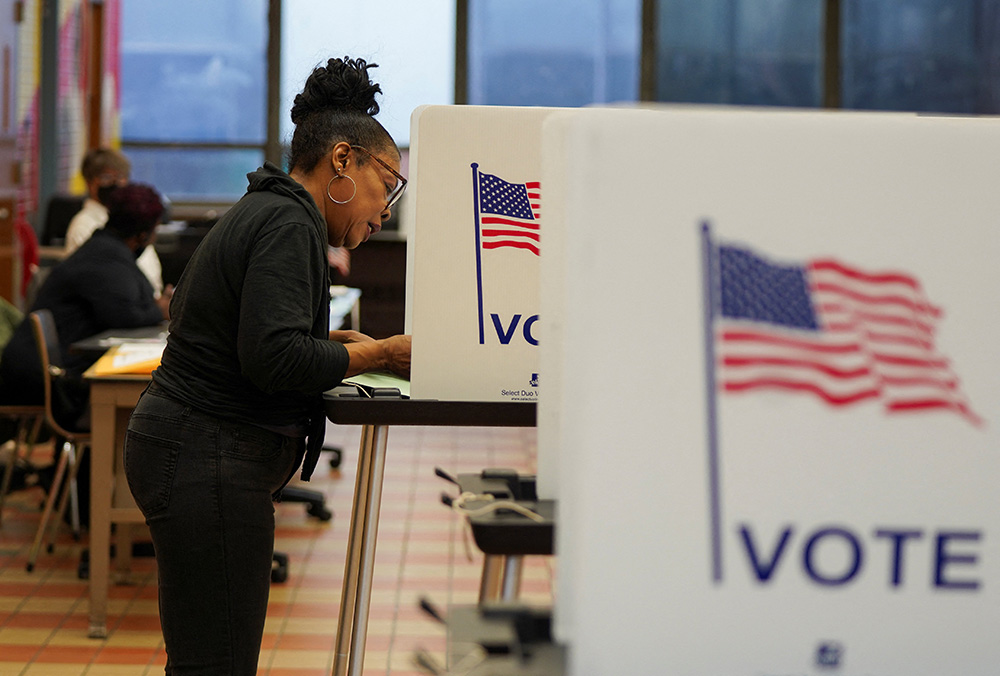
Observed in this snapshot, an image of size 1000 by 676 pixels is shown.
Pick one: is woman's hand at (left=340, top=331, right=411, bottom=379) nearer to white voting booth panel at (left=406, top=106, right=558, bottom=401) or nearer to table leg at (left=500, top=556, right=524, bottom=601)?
white voting booth panel at (left=406, top=106, right=558, bottom=401)

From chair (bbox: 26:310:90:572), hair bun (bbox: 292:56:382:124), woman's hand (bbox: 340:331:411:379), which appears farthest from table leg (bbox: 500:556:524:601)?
chair (bbox: 26:310:90:572)

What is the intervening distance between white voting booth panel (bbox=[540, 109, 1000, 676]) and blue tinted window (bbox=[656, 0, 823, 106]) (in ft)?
27.3

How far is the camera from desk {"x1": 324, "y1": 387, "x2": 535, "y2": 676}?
163 centimetres

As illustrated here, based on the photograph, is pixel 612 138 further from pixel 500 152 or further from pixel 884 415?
pixel 500 152

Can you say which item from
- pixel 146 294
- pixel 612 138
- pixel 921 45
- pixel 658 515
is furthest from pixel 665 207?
pixel 921 45

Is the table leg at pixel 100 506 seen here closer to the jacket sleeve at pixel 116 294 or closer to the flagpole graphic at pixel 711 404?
the jacket sleeve at pixel 116 294

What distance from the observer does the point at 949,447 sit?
88 centimetres

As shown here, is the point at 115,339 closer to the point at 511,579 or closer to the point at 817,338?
the point at 511,579

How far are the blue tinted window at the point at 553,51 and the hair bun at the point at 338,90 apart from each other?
7.39 metres

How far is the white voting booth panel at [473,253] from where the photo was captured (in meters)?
1.69

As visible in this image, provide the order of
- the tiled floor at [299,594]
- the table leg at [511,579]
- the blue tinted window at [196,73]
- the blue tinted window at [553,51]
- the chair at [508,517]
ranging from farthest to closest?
1. the blue tinted window at [553,51]
2. the blue tinted window at [196,73]
3. the tiled floor at [299,594]
4. the table leg at [511,579]
5. the chair at [508,517]

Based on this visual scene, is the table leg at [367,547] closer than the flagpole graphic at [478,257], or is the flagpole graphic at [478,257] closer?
the flagpole graphic at [478,257]

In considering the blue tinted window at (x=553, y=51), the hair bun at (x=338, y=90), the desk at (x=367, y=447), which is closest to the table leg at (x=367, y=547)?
the desk at (x=367, y=447)

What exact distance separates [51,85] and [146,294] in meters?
4.42
